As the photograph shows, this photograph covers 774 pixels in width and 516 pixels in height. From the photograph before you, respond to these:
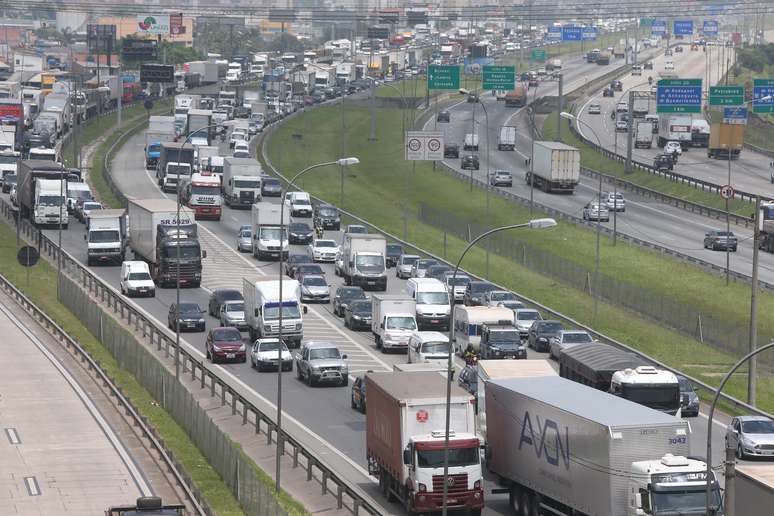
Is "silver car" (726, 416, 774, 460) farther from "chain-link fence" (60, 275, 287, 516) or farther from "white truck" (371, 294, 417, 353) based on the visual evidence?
"white truck" (371, 294, 417, 353)

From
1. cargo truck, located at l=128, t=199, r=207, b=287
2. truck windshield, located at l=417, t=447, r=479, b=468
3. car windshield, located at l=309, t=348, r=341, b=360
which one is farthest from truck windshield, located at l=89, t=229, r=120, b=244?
truck windshield, located at l=417, t=447, r=479, b=468

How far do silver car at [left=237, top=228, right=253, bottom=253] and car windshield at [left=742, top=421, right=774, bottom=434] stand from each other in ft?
157

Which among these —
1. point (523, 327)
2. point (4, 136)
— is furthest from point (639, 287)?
point (4, 136)

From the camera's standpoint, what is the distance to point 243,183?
11062 centimetres

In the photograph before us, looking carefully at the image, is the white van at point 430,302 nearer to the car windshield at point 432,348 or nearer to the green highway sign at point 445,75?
the car windshield at point 432,348

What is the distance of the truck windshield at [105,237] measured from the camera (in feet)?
292

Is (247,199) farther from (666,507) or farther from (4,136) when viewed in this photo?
(666,507)

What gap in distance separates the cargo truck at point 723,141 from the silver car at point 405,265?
198 feet

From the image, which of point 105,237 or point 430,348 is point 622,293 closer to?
point 430,348

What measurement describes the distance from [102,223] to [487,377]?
4562 cm

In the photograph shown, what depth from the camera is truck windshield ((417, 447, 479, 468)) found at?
41.0m

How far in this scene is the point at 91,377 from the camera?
204 ft

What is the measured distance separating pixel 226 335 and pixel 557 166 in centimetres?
6351

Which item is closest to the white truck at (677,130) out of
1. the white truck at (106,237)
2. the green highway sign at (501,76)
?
the green highway sign at (501,76)
